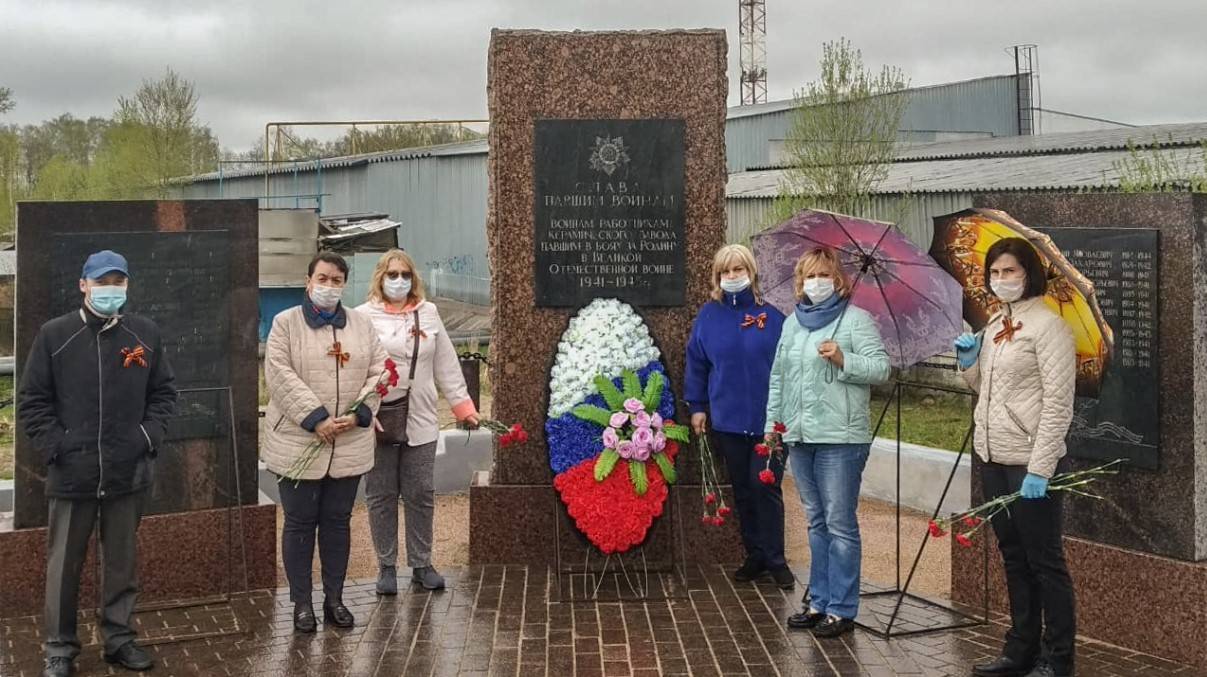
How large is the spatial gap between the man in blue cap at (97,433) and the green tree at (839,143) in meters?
12.3

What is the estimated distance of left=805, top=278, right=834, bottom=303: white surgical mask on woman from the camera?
545 centimetres

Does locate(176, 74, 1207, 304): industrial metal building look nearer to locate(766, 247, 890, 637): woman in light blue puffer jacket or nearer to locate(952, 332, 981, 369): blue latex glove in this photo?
locate(766, 247, 890, 637): woman in light blue puffer jacket

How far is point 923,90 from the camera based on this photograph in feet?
88.7

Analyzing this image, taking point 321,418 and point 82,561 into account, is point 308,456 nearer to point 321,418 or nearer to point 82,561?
point 321,418

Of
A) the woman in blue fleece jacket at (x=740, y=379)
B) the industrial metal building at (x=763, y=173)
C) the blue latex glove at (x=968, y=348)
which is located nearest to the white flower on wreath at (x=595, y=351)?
the woman in blue fleece jacket at (x=740, y=379)

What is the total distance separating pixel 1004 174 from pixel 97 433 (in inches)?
611

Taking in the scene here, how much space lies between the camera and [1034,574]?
4977 millimetres

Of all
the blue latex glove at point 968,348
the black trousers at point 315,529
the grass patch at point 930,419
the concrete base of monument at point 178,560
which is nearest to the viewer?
the blue latex glove at point 968,348

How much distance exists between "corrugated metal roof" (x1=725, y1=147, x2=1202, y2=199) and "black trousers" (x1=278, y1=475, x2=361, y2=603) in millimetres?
11487

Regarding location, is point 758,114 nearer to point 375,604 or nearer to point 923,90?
point 923,90

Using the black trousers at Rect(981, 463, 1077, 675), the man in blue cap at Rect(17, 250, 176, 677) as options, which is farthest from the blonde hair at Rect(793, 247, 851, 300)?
the man in blue cap at Rect(17, 250, 176, 677)

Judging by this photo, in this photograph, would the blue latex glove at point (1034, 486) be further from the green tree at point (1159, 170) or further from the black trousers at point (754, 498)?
the green tree at point (1159, 170)

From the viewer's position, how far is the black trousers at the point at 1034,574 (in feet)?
15.8

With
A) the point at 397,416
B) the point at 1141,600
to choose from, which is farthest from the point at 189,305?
the point at 1141,600
